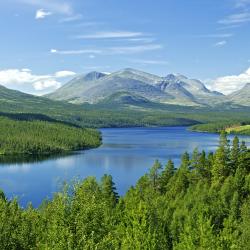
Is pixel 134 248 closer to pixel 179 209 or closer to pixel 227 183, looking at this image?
pixel 179 209

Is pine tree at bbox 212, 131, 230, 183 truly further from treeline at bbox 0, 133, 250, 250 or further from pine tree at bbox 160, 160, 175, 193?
pine tree at bbox 160, 160, 175, 193

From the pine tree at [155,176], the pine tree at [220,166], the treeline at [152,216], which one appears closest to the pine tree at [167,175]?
the treeline at [152,216]

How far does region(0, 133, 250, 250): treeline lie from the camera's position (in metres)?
29.8

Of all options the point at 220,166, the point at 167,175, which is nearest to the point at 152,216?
the point at 220,166

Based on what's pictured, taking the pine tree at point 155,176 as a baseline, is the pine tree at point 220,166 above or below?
above

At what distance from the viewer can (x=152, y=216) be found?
170 feet

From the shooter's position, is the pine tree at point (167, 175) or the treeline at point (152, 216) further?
the pine tree at point (167, 175)

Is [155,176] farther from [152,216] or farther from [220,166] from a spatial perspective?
[152,216]

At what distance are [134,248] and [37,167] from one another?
160899 millimetres

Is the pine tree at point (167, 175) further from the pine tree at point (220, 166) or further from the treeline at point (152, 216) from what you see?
the pine tree at point (220, 166)

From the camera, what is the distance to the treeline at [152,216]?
29.8 meters

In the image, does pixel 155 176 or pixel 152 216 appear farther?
pixel 155 176

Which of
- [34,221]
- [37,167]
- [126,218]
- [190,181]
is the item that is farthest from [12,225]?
[37,167]

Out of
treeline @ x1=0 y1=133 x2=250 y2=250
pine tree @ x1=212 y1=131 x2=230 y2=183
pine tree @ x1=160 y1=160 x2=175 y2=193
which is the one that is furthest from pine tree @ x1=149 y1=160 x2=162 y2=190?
pine tree @ x1=212 y1=131 x2=230 y2=183
